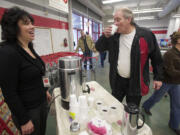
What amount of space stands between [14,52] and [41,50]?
9.32ft

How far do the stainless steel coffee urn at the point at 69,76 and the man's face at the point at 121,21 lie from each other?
627mm

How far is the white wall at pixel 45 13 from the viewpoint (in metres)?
2.54

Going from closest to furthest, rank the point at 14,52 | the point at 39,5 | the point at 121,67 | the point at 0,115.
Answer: the point at 14,52, the point at 0,115, the point at 121,67, the point at 39,5

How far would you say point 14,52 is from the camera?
72cm

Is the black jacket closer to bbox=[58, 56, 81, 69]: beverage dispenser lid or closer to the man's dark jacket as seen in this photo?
the man's dark jacket

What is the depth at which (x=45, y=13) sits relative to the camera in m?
3.41

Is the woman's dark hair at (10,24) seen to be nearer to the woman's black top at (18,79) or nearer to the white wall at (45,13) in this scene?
the woman's black top at (18,79)

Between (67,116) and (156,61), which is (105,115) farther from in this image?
(156,61)

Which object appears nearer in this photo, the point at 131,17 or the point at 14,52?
the point at 14,52

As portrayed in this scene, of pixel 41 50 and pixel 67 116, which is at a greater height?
pixel 41 50

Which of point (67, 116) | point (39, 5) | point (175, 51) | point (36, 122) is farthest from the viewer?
point (39, 5)

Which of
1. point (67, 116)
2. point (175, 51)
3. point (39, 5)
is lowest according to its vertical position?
point (67, 116)

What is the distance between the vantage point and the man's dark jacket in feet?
3.51

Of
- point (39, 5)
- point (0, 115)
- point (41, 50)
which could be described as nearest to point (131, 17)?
point (0, 115)
